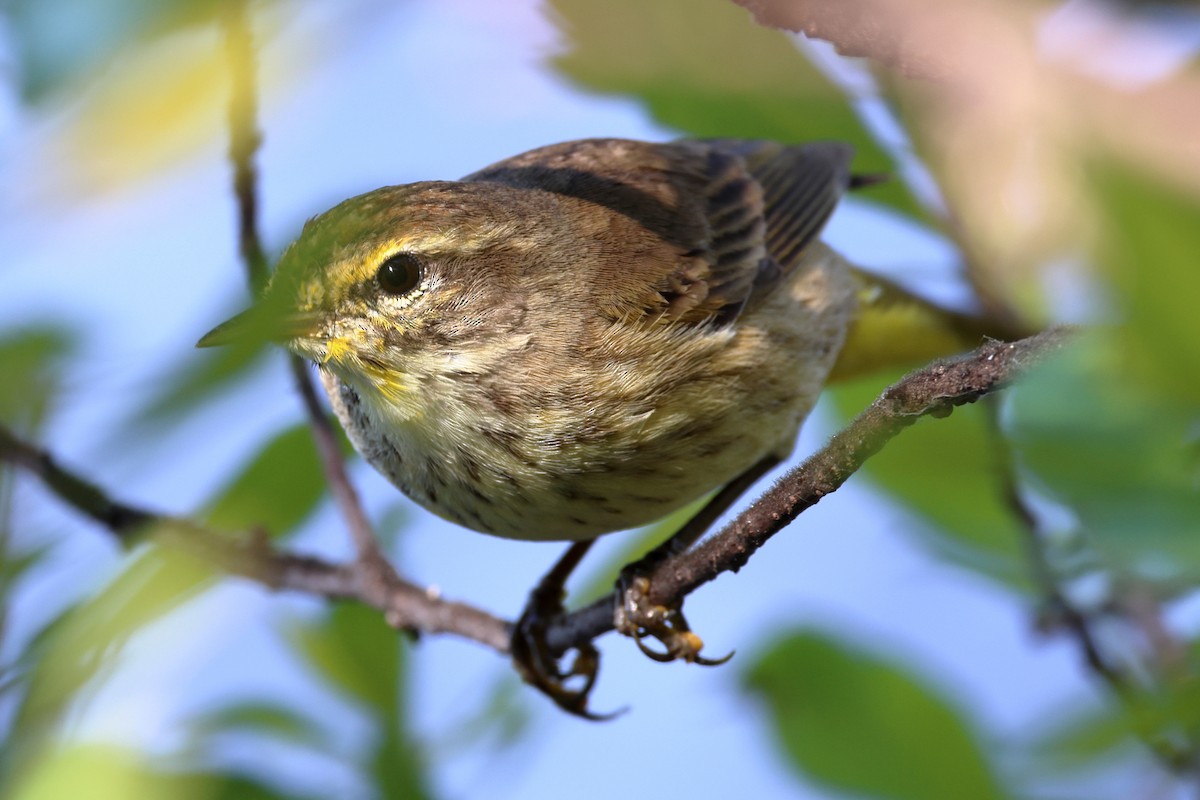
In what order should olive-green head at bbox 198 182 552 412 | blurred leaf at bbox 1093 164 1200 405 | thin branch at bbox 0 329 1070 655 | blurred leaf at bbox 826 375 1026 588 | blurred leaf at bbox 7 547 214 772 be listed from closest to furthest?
blurred leaf at bbox 1093 164 1200 405 < blurred leaf at bbox 7 547 214 772 < thin branch at bbox 0 329 1070 655 < blurred leaf at bbox 826 375 1026 588 < olive-green head at bbox 198 182 552 412

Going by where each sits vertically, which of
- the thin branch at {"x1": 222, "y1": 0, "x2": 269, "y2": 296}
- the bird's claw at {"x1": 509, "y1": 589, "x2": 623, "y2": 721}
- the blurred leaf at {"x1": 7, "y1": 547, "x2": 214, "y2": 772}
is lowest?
the bird's claw at {"x1": 509, "y1": 589, "x2": 623, "y2": 721}

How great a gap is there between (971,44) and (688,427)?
226 cm

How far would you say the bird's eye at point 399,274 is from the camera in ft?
9.71

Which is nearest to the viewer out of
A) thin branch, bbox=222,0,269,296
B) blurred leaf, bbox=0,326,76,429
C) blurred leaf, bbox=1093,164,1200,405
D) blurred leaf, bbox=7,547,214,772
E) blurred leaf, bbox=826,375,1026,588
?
blurred leaf, bbox=1093,164,1200,405

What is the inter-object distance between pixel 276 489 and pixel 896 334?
7.55ft

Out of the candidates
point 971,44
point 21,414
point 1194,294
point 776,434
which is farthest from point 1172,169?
point 776,434

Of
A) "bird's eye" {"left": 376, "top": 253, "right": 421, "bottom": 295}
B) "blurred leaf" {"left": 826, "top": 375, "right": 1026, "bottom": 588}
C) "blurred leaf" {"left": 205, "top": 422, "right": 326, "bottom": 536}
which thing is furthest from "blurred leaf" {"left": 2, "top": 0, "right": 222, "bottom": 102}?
"bird's eye" {"left": 376, "top": 253, "right": 421, "bottom": 295}

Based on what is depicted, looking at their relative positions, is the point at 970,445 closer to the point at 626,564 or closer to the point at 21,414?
the point at 626,564

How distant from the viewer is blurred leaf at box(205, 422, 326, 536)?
209 centimetres

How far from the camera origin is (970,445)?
235cm

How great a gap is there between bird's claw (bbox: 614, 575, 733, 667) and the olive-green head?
729mm

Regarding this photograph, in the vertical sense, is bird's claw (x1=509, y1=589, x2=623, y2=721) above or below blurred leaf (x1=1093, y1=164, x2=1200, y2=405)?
below

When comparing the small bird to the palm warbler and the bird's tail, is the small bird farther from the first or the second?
the bird's tail

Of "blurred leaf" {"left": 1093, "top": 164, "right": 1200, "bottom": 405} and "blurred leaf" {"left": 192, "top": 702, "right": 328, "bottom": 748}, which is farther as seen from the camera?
"blurred leaf" {"left": 192, "top": 702, "right": 328, "bottom": 748}
